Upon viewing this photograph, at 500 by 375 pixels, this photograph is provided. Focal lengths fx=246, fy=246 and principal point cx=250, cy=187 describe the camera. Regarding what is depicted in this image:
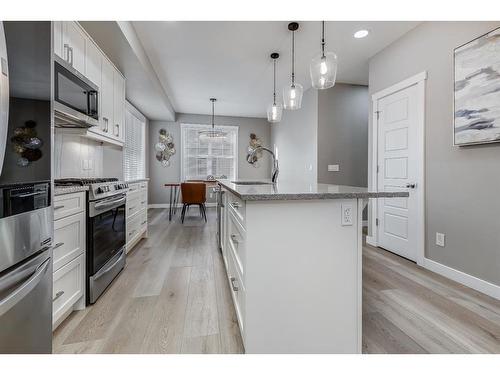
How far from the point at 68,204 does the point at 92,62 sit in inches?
62.6

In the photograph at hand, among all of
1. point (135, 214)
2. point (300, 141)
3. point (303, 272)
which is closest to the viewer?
point (303, 272)

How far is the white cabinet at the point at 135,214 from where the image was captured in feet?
9.90

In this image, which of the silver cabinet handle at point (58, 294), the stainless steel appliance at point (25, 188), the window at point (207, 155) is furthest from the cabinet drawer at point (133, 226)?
the window at point (207, 155)

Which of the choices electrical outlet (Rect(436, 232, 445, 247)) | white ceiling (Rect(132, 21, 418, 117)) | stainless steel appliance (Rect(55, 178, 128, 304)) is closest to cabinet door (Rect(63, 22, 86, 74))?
white ceiling (Rect(132, 21, 418, 117))

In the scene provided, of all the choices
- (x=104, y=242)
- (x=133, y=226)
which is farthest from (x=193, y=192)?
(x=104, y=242)

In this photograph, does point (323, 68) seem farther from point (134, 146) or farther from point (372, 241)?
point (134, 146)

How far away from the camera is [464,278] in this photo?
7.26 feet

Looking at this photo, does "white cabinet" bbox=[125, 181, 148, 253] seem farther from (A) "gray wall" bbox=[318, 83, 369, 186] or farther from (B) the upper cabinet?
(A) "gray wall" bbox=[318, 83, 369, 186]

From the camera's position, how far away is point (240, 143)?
7250mm

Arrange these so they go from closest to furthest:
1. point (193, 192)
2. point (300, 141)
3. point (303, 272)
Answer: point (303, 272) < point (193, 192) < point (300, 141)

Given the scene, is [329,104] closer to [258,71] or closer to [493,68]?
[258,71]

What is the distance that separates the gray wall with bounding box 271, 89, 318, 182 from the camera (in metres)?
4.63

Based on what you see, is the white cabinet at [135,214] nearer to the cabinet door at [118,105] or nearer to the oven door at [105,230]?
the oven door at [105,230]

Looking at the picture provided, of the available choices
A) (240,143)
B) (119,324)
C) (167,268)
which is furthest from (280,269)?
(240,143)
